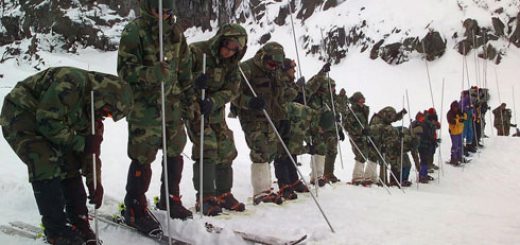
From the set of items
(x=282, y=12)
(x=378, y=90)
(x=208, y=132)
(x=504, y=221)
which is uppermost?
(x=282, y=12)

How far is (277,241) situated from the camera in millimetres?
3576

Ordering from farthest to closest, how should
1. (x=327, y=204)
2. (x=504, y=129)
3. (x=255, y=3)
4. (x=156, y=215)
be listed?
(x=255, y=3), (x=504, y=129), (x=327, y=204), (x=156, y=215)

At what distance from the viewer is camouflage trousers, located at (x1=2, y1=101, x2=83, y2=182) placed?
344 centimetres

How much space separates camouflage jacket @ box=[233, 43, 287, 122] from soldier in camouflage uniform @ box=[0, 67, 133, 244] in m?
2.01

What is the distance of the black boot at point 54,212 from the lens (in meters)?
3.46

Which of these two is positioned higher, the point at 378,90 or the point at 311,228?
the point at 378,90

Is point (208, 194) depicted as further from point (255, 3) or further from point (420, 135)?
point (255, 3)

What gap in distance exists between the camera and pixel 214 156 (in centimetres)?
468

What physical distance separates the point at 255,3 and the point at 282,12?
3.41 metres

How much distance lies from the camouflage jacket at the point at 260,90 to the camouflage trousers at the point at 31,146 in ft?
7.38

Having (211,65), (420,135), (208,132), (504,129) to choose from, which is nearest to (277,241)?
(208,132)

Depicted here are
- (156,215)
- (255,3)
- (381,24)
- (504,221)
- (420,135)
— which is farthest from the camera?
(255,3)

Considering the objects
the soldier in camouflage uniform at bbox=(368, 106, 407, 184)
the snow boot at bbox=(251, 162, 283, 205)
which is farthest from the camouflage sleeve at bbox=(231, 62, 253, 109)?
the soldier in camouflage uniform at bbox=(368, 106, 407, 184)

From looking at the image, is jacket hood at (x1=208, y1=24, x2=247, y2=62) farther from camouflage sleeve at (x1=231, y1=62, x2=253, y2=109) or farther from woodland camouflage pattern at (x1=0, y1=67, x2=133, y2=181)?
woodland camouflage pattern at (x1=0, y1=67, x2=133, y2=181)
